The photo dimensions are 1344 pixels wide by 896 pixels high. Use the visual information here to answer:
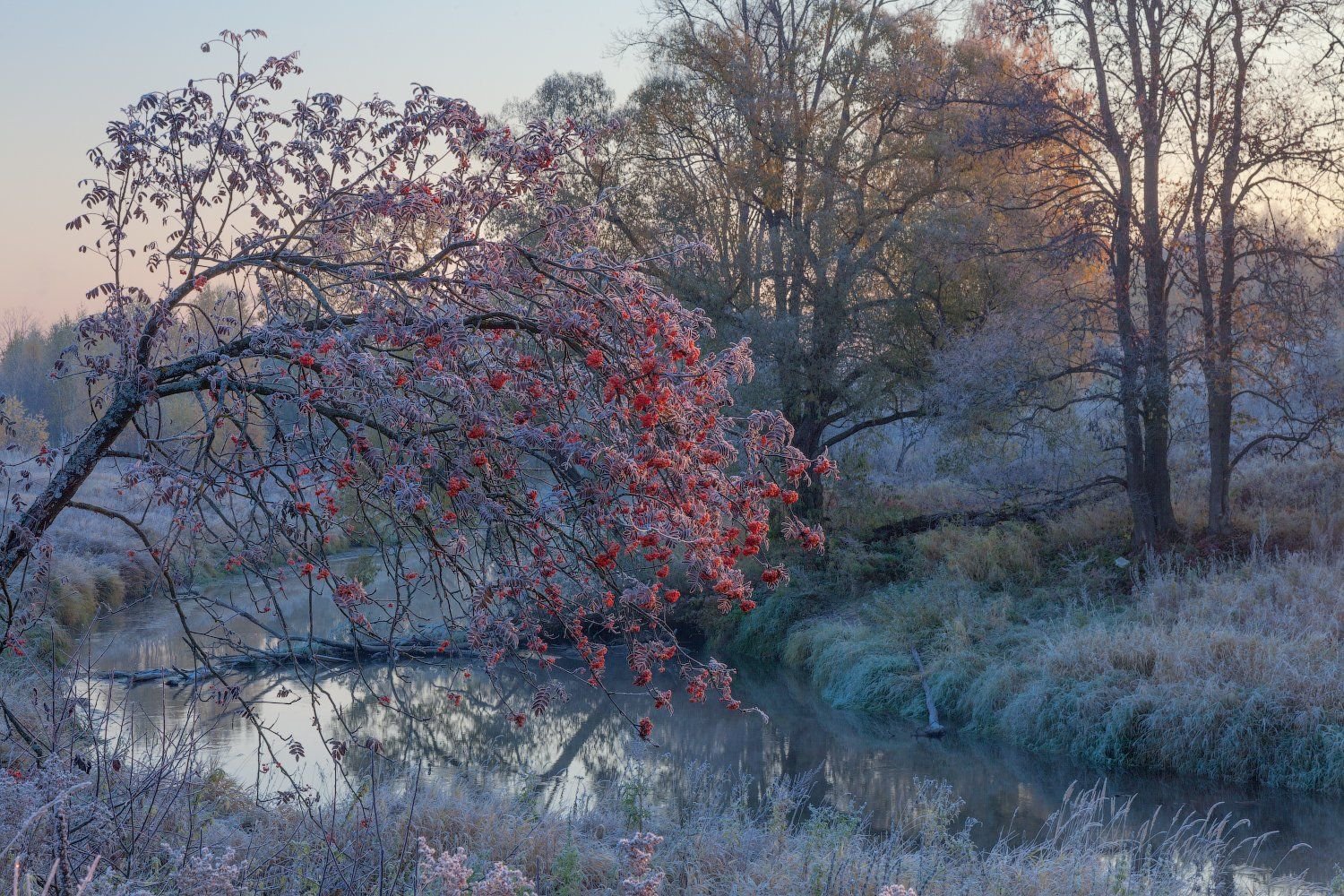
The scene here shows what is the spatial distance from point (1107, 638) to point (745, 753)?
13.9 feet

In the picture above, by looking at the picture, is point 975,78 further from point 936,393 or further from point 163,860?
point 163,860

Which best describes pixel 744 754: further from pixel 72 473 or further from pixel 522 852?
pixel 72 473

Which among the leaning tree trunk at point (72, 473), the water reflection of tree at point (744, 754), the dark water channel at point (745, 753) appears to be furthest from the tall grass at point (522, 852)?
the water reflection of tree at point (744, 754)

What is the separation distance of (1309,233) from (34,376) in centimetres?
4919

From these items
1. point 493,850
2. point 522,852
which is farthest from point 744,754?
point 522,852

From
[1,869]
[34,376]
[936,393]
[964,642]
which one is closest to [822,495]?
[936,393]

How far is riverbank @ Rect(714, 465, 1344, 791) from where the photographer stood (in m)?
10.7

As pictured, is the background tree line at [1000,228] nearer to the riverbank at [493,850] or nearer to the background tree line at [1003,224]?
the background tree line at [1003,224]

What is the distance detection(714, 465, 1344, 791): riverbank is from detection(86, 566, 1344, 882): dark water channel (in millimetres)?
400

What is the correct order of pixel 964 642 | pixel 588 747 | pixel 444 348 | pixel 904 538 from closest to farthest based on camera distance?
1. pixel 444 348
2. pixel 588 747
3. pixel 964 642
4. pixel 904 538

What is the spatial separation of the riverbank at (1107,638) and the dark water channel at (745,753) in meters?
0.40

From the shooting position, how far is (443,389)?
332 cm

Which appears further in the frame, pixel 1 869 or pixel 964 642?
pixel 964 642

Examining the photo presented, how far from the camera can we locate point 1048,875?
5.78 metres
